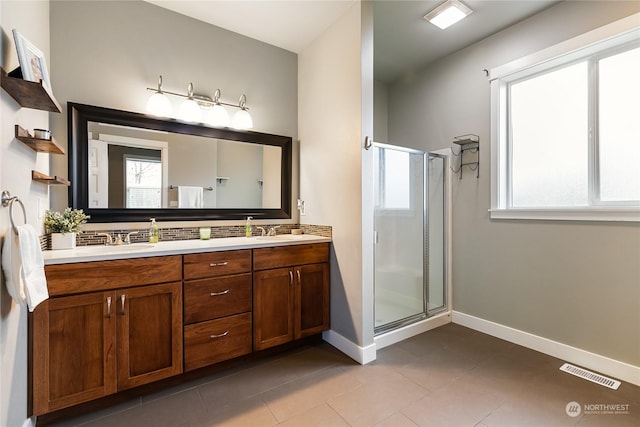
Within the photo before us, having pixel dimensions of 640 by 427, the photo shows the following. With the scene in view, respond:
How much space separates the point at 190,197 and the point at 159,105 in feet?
2.39

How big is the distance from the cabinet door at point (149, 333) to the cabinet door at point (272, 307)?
51cm

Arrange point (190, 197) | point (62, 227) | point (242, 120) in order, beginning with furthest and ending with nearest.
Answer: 1. point (242, 120)
2. point (190, 197)
3. point (62, 227)

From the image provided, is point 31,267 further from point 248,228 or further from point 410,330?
point 410,330

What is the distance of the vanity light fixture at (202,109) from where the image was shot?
7.14 ft

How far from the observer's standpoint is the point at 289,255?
2227mm

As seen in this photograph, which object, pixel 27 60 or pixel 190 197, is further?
pixel 190 197

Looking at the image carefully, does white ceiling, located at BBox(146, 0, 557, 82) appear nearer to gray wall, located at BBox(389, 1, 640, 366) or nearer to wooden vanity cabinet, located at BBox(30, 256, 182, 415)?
gray wall, located at BBox(389, 1, 640, 366)

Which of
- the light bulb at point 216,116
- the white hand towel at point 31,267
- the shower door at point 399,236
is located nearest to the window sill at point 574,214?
the shower door at point 399,236

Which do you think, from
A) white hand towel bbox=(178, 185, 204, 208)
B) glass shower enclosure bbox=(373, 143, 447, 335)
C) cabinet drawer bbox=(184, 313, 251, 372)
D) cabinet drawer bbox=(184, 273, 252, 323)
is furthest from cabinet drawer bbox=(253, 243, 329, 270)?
white hand towel bbox=(178, 185, 204, 208)

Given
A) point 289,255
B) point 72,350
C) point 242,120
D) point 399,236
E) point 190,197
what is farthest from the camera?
point 399,236

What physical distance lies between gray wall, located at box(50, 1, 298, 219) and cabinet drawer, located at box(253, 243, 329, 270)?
73cm

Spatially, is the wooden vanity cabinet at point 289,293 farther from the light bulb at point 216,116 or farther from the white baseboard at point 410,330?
the light bulb at point 216,116

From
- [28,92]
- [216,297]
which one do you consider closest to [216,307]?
[216,297]

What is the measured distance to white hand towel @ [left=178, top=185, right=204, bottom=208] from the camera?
90.8 inches
